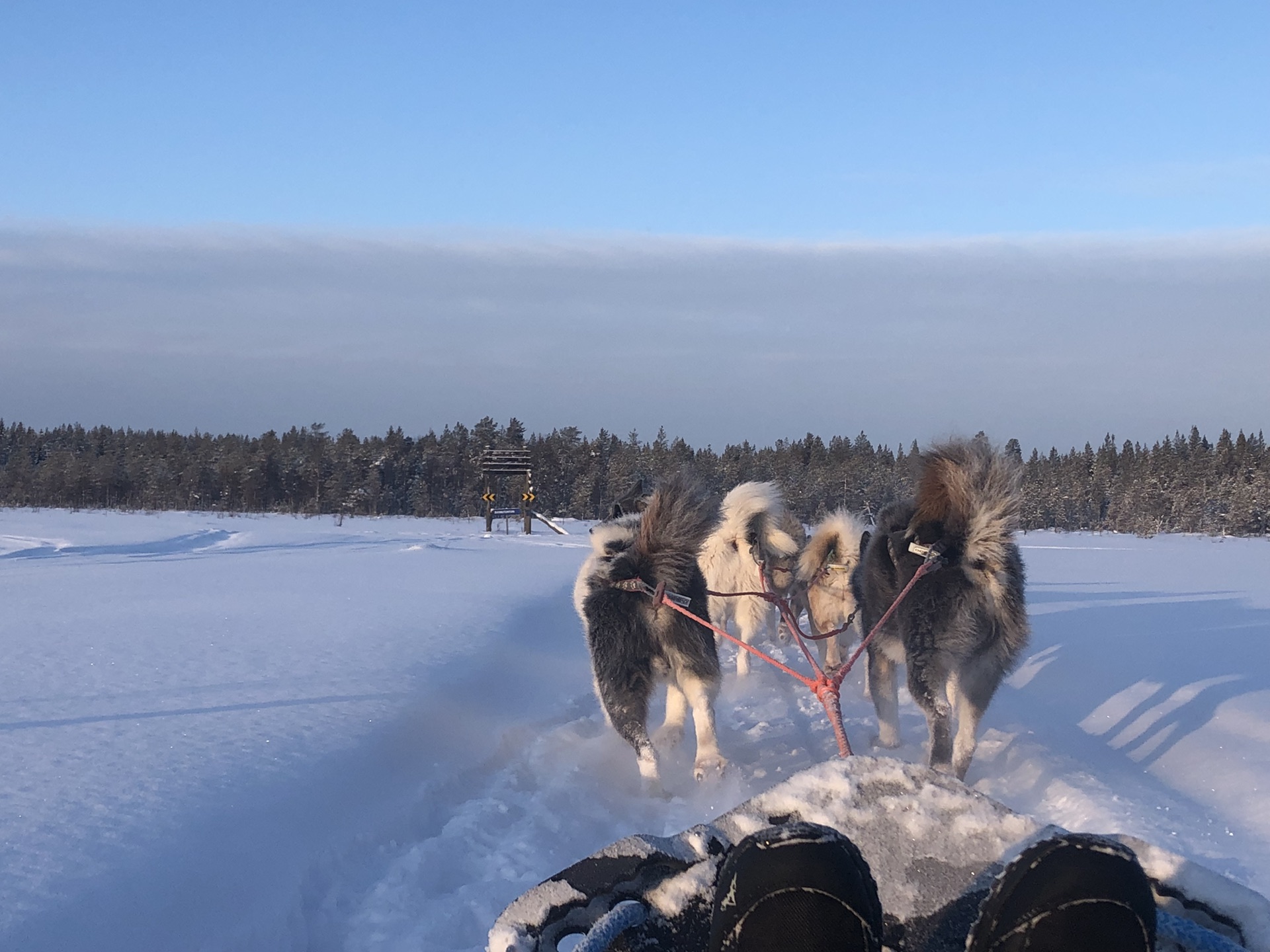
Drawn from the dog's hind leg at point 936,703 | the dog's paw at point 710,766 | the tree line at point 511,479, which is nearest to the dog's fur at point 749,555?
the dog's hind leg at point 936,703

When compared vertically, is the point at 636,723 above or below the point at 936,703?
below

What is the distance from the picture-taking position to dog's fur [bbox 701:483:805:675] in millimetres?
7508

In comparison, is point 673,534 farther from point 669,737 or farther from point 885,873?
point 885,873

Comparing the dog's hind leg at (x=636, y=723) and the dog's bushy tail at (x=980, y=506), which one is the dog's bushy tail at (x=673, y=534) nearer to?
the dog's hind leg at (x=636, y=723)

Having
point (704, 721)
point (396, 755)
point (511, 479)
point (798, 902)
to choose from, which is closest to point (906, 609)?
point (704, 721)

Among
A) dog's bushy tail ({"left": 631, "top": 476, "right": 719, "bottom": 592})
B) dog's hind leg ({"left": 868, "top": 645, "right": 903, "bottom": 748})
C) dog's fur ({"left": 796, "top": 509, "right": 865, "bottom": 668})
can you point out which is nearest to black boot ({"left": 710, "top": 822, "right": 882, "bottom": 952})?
dog's bushy tail ({"left": 631, "top": 476, "right": 719, "bottom": 592})

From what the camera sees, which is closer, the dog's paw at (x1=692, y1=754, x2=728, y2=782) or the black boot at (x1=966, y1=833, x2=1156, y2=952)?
the black boot at (x1=966, y1=833, x2=1156, y2=952)

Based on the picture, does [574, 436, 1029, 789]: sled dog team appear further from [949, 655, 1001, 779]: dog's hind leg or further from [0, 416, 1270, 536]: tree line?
[0, 416, 1270, 536]: tree line

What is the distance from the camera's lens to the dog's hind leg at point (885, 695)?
5.32 meters

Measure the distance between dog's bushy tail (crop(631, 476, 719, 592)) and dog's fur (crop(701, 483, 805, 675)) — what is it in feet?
7.77

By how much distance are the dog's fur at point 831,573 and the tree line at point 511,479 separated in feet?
135

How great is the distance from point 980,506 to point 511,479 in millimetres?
50766

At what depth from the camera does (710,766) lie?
4344 mm

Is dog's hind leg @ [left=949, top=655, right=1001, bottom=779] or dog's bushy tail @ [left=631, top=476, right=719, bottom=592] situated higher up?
dog's bushy tail @ [left=631, top=476, right=719, bottom=592]
